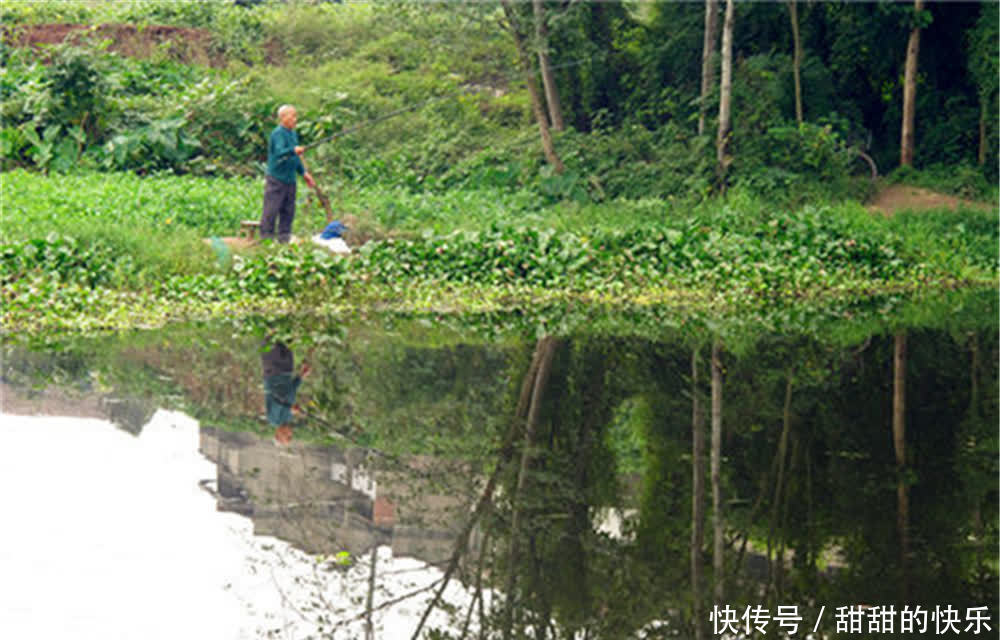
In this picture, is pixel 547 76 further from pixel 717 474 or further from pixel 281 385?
pixel 717 474

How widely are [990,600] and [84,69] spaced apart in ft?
56.9

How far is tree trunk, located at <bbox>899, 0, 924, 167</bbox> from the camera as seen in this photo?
61.5ft

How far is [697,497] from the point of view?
6301 mm

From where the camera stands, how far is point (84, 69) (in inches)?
765

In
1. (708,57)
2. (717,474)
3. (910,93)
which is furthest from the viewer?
(910,93)

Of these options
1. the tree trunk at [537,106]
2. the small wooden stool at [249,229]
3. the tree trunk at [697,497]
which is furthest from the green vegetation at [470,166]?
the tree trunk at [697,497]

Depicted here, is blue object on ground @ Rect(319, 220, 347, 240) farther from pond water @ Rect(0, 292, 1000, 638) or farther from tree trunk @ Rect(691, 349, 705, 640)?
tree trunk @ Rect(691, 349, 705, 640)

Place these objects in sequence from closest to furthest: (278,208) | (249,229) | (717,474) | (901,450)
Answer: (717,474), (901,450), (278,208), (249,229)

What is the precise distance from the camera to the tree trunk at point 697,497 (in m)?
4.87

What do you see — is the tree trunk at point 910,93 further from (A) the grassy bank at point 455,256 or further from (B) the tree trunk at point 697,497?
(B) the tree trunk at point 697,497

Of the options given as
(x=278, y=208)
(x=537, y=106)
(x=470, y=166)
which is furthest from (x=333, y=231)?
(x=470, y=166)

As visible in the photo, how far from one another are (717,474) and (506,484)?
111 cm

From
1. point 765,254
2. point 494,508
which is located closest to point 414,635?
point 494,508

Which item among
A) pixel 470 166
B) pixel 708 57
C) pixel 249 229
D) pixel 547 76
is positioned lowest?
pixel 249 229
